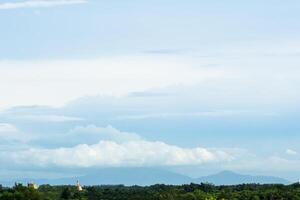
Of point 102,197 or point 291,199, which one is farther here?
point 102,197

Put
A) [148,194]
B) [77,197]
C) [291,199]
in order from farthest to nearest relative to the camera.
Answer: [148,194]
[77,197]
[291,199]

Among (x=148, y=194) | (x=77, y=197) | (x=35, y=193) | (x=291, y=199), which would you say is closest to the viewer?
(x=35, y=193)

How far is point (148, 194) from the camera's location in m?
194

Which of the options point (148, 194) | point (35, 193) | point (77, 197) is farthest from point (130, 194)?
point (35, 193)

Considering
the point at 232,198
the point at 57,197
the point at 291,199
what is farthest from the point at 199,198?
the point at 57,197

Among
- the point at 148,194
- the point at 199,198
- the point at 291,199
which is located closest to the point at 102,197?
the point at 148,194

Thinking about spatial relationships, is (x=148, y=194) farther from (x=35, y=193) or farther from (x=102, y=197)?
(x=35, y=193)

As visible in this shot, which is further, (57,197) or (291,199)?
(57,197)

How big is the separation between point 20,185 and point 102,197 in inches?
1406

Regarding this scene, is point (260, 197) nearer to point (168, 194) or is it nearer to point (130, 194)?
point (168, 194)

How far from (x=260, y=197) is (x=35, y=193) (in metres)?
44.8

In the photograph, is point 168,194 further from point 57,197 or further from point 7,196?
point 7,196

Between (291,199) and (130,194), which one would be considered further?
(130,194)

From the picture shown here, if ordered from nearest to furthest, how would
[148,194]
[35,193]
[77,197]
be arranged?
1. [35,193]
2. [77,197]
3. [148,194]
